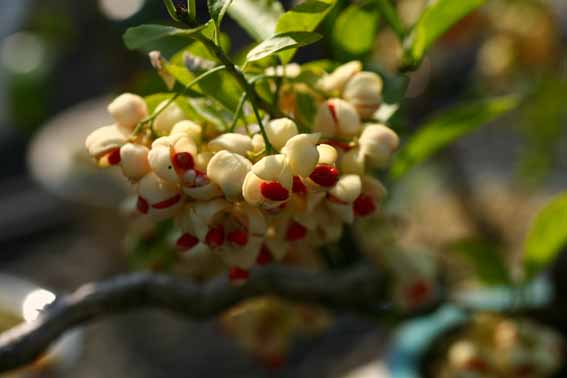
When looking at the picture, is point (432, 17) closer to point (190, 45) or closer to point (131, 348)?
point (190, 45)

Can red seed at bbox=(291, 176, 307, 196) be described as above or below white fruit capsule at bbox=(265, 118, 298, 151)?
below

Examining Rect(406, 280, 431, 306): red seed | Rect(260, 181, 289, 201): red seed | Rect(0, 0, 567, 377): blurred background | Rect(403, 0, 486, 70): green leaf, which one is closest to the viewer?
Rect(260, 181, 289, 201): red seed

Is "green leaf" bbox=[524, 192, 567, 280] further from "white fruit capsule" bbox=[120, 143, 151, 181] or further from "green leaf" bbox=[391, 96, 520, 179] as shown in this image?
"white fruit capsule" bbox=[120, 143, 151, 181]

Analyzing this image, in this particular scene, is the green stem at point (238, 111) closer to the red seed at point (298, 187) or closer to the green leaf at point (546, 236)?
the red seed at point (298, 187)

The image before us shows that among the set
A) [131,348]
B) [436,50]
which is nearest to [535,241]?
[436,50]

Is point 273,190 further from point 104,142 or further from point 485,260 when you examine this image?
point 485,260

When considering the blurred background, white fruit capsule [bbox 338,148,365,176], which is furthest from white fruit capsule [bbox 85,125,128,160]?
the blurred background
